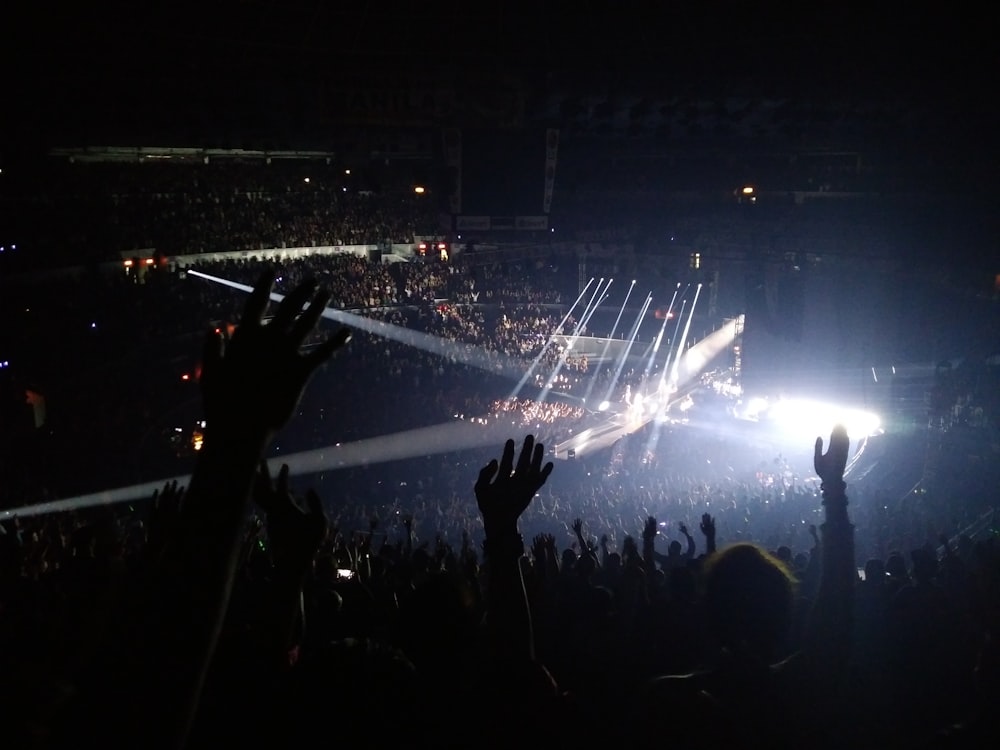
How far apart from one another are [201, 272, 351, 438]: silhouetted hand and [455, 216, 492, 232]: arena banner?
1430 cm

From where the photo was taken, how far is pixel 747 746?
1.67 m

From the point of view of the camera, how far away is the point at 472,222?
1534 centimetres

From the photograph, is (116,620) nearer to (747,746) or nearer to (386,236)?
(747,746)

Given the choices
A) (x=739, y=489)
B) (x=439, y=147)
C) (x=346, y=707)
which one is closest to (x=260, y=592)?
(x=346, y=707)

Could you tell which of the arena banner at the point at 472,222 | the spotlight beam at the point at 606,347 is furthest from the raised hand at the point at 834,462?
the spotlight beam at the point at 606,347

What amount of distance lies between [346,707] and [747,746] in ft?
2.86

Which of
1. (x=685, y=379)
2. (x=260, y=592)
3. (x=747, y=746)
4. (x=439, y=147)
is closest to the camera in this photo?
(x=747, y=746)

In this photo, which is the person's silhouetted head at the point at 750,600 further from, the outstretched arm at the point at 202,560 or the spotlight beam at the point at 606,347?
the spotlight beam at the point at 606,347

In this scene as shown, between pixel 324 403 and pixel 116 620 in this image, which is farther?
pixel 324 403

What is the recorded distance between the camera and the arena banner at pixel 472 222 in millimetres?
15250

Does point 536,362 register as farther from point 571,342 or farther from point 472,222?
point 472,222

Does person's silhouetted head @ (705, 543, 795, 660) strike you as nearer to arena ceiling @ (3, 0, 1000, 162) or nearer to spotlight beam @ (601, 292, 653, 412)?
arena ceiling @ (3, 0, 1000, 162)

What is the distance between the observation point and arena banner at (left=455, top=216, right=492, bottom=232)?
15.2 metres

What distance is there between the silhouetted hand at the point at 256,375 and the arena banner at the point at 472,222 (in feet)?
46.9
